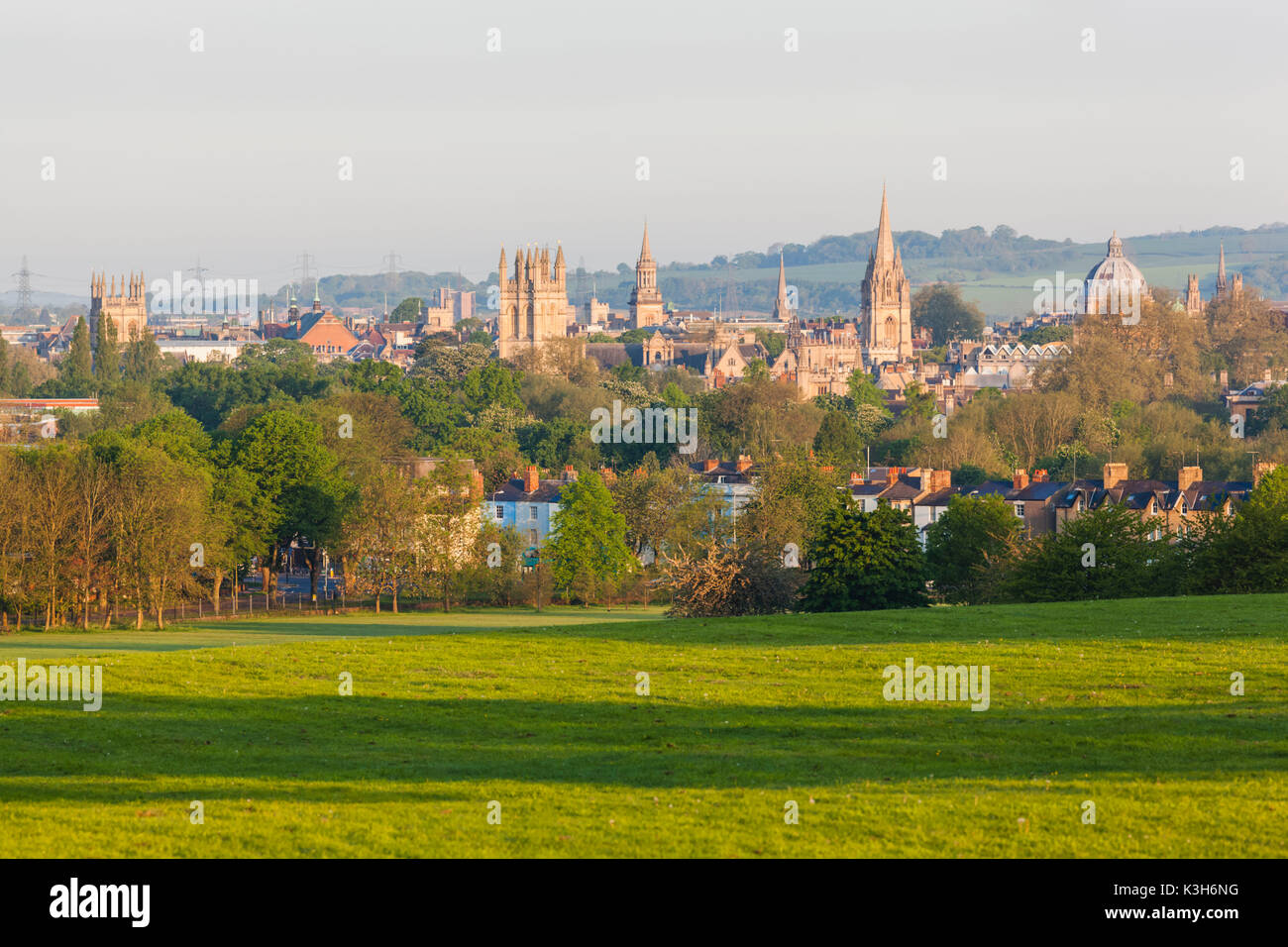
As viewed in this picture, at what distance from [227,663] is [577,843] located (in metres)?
13.4

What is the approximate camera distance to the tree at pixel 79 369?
152 metres

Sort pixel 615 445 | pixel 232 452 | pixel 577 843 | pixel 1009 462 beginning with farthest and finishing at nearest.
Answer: pixel 615 445, pixel 1009 462, pixel 232 452, pixel 577 843

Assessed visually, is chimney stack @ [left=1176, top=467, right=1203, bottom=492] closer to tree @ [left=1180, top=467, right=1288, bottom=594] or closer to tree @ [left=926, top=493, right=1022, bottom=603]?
tree @ [left=926, top=493, right=1022, bottom=603]

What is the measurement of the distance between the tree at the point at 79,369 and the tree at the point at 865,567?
4514 inches

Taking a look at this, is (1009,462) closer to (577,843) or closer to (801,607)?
(801,607)

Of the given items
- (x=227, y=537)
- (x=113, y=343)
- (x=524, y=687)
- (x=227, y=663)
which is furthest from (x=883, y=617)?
(x=113, y=343)

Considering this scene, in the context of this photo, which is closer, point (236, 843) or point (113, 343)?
point (236, 843)

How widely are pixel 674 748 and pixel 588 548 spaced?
165 ft

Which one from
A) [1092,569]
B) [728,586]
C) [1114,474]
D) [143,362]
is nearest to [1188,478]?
[1114,474]

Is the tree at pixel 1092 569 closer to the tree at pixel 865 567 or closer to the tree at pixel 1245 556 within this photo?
the tree at pixel 1245 556

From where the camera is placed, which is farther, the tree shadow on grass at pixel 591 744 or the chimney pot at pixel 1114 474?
the chimney pot at pixel 1114 474

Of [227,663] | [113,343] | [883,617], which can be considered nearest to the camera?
[227,663]

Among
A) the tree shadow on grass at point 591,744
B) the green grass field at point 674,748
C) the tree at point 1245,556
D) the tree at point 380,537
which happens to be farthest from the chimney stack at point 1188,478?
the tree shadow on grass at point 591,744

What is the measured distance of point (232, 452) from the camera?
7519cm
